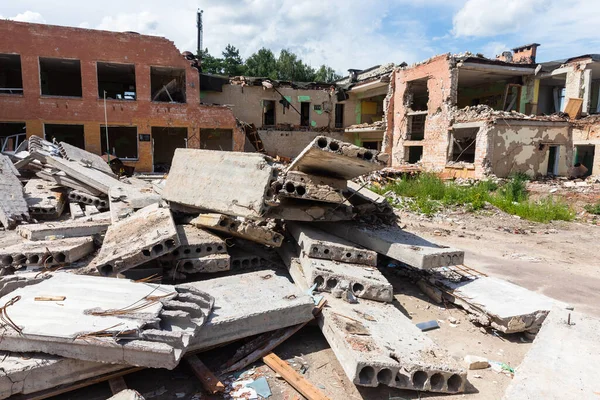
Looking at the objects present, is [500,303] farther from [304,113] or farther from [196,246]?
[304,113]

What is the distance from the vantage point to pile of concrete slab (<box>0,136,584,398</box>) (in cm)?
260

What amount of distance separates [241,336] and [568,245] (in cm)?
850

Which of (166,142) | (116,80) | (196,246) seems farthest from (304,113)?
(196,246)

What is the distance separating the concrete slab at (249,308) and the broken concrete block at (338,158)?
1528mm

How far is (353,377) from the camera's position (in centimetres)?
284

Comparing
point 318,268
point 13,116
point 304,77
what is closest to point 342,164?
point 318,268

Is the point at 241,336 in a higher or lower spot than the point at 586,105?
lower

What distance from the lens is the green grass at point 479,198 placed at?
11.1 meters

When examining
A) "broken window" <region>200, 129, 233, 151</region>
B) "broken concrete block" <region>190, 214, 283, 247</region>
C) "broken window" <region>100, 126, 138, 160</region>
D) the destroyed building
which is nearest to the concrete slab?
"broken concrete block" <region>190, 214, 283, 247</region>

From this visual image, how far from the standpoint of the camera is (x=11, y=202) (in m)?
7.41

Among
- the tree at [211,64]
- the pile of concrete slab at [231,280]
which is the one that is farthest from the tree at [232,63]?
the pile of concrete slab at [231,280]

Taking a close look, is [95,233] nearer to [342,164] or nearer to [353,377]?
[342,164]

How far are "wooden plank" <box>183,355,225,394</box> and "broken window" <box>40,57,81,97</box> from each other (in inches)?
773

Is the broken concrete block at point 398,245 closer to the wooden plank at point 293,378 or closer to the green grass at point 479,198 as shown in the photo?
the wooden plank at point 293,378
